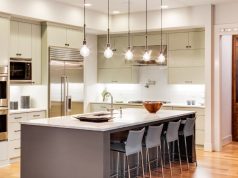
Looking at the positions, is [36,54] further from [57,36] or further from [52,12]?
[52,12]

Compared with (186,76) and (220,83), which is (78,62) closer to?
(186,76)

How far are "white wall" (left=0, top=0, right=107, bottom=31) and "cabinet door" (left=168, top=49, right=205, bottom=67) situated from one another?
182 cm

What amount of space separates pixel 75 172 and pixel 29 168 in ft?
2.59

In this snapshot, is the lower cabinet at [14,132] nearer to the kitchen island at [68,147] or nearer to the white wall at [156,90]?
the kitchen island at [68,147]

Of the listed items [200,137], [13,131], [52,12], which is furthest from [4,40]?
[200,137]

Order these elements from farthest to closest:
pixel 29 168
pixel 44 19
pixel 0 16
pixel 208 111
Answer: pixel 208 111 < pixel 44 19 < pixel 0 16 < pixel 29 168

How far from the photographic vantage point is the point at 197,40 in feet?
27.1

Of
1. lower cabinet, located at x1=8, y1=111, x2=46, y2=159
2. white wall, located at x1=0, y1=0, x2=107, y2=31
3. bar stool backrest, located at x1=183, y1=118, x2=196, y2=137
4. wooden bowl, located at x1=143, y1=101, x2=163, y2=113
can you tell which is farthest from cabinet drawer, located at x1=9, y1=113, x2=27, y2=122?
bar stool backrest, located at x1=183, y1=118, x2=196, y2=137

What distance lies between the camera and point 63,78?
7871 millimetres

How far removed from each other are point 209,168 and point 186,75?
8.70 ft

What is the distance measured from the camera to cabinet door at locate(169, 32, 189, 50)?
8.41 metres

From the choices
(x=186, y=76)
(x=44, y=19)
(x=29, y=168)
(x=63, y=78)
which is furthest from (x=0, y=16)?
(x=186, y=76)

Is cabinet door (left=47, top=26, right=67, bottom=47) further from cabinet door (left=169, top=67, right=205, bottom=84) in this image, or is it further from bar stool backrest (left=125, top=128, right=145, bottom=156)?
bar stool backrest (left=125, top=128, right=145, bottom=156)

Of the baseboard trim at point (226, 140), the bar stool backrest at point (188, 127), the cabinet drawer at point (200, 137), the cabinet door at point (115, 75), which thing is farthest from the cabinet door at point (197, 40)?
the bar stool backrest at point (188, 127)
